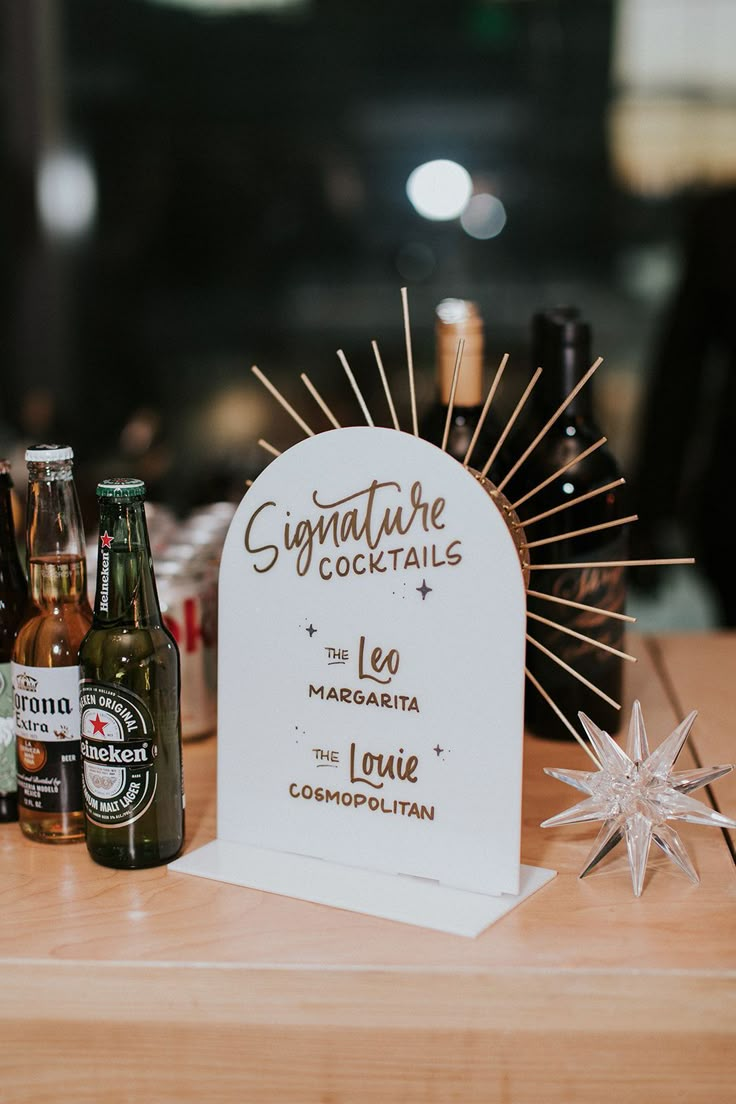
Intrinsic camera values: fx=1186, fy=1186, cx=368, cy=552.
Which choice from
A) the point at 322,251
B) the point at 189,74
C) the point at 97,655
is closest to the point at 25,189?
the point at 189,74

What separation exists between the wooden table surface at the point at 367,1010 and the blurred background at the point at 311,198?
1.91 meters

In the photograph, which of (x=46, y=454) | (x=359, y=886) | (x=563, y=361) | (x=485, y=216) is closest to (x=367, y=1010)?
(x=359, y=886)

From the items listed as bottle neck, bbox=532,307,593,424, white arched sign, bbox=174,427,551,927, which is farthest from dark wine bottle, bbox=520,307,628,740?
white arched sign, bbox=174,427,551,927

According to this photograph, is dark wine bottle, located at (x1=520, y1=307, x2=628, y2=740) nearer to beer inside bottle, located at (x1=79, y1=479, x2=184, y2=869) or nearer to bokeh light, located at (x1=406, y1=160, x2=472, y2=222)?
beer inside bottle, located at (x1=79, y1=479, x2=184, y2=869)

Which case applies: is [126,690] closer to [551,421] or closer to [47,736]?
[47,736]

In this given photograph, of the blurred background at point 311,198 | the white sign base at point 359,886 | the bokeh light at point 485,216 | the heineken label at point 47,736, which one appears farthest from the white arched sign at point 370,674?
the bokeh light at point 485,216

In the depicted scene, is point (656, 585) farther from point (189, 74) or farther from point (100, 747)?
point (189, 74)

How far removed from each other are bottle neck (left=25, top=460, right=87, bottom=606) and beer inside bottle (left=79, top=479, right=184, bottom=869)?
0.19 ft

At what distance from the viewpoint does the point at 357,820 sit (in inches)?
34.4

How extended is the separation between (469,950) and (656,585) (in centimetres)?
109

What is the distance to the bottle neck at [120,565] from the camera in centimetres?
85

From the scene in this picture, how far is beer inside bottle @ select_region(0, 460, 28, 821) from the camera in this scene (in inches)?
36.8

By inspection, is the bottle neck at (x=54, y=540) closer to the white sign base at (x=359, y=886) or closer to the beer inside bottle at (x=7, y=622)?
the beer inside bottle at (x=7, y=622)

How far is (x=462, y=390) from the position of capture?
1046 mm
